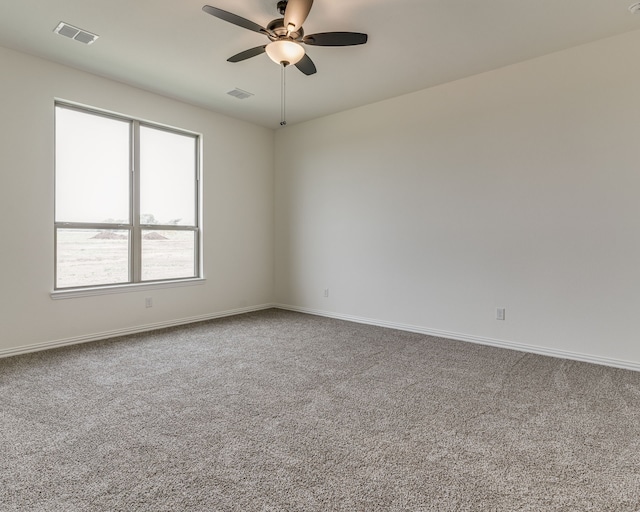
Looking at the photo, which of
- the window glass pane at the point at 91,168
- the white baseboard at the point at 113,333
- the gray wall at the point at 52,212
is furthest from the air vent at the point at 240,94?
the white baseboard at the point at 113,333

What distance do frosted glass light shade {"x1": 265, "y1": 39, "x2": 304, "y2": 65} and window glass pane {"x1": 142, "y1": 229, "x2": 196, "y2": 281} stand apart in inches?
113

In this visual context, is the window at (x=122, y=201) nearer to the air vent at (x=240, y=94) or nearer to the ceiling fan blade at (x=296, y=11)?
the air vent at (x=240, y=94)

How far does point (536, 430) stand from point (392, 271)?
267 cm

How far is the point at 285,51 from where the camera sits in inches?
105

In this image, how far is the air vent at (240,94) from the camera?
4.42 meters

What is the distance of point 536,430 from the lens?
2158 mm

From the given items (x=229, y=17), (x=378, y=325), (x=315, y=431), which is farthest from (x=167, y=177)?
(x=315, y=431)

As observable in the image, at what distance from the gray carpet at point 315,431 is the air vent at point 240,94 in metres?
3.06

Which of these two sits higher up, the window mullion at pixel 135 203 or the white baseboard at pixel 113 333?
the window mullion at pixel 135 203

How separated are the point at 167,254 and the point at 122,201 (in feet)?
2.81

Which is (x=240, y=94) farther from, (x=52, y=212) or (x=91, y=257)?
(x=91, y=257)

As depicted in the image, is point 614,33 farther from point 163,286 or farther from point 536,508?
point 163,286

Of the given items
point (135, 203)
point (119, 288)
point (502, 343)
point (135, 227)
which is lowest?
point (502, 343)

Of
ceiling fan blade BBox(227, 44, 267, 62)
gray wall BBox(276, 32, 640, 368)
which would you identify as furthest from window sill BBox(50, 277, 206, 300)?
ceiling fan blade BBox(227, 44, 267, 62)
